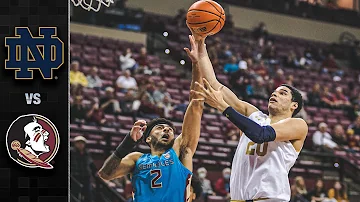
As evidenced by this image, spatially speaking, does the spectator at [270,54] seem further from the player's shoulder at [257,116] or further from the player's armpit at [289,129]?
the player's armpit at [289,129]

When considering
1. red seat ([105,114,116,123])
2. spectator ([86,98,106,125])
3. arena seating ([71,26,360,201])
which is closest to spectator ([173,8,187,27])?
arena seating ([71,26,360,201])

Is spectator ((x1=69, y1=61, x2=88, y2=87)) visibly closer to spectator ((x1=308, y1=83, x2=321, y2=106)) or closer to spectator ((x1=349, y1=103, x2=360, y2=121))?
spectator ((x1=308, y1=83, x2=321, y2=106))

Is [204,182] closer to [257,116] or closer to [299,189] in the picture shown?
[299,189]

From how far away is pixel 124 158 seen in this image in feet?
19.5

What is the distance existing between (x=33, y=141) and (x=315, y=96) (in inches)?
464

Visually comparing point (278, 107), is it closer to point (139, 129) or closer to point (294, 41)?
point (139, 129)

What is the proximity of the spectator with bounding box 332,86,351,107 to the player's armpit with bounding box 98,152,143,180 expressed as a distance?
10983 mm

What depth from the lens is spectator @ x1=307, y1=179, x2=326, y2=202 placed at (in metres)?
11.4

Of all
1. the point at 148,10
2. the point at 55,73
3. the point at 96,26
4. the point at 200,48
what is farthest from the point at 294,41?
the point at 55,73

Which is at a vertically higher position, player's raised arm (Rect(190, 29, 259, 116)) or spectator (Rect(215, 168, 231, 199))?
player's raised arm (Rect(190, 29, 259, 116))

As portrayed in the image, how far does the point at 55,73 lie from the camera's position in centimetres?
500

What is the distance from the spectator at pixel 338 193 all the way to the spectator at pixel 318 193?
0.15 metres

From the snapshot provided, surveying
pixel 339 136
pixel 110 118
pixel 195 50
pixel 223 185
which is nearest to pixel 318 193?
pixel 223 185

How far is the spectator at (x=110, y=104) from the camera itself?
461 inches
